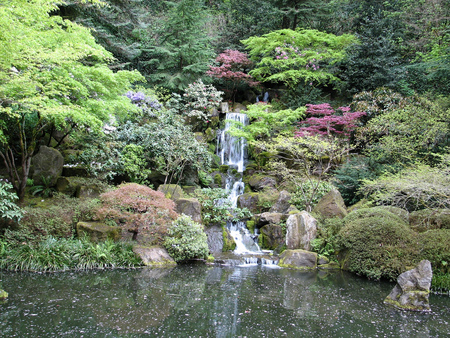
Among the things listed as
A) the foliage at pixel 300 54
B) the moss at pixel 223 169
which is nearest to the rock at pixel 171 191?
the moss at pixel 223 169

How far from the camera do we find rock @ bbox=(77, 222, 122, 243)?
9.62 meters

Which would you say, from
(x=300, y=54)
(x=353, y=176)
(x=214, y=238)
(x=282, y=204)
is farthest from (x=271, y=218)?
(x=300, y=54)

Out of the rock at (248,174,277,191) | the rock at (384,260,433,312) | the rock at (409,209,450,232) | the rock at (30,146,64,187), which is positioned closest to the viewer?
the rock at (384,260,433,312)

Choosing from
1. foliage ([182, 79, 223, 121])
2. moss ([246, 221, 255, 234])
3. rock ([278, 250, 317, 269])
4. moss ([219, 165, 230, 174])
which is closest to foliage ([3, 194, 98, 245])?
moss ([246, 221, 255, 234])

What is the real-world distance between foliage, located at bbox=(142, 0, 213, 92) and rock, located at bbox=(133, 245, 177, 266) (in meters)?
12.2

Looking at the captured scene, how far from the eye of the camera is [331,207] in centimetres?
1248

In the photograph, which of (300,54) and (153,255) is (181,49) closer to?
(300,54)

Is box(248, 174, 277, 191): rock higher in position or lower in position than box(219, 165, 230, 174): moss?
lower

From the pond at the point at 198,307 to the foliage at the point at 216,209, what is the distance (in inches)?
157

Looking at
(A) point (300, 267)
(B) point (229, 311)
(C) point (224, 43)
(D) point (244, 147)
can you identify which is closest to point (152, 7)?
(C) point (224, 43)

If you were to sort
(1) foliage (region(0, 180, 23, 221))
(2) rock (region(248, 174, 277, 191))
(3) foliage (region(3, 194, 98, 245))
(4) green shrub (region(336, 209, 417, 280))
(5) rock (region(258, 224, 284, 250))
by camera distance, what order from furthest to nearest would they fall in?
(2) rock (region(248, 174, 277, 191)) < (5) rock (region(258, 224, 284, 250)) < (4) green shrub (region(336, 209, 417, 280)) < (3) foliage (region(3, 194, 98, 245)) < (1) foliage (region(0, 180, 23, 221))

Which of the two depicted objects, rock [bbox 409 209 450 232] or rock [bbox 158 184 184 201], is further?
rock [bbox 158 184 184 201]

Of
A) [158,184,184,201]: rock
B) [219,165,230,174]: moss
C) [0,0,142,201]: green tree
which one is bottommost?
[158,184,184,201]: rock

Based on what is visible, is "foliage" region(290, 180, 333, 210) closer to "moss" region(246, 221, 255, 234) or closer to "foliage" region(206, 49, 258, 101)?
"moss" region(246, 221, 255, 234)
